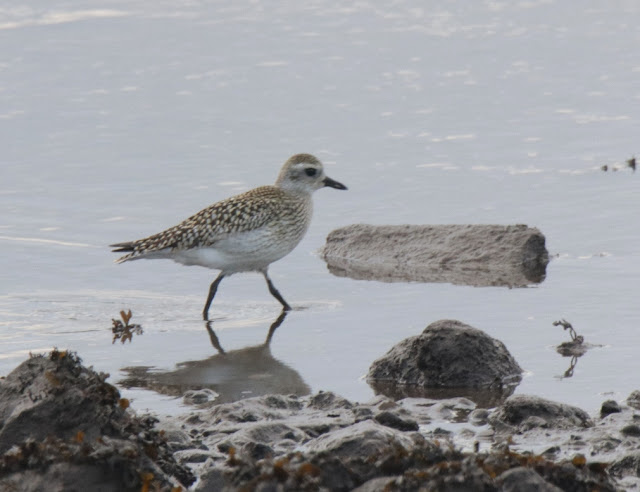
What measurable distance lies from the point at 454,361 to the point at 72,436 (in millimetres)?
3078

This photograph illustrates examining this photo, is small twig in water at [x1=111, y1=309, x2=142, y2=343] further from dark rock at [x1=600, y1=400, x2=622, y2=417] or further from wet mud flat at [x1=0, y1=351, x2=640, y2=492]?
dark rock at [x1=600, y1=400, x2=622, y2=417]

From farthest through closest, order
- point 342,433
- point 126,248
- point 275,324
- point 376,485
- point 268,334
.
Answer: point 126,248
point 275,324
point 268,334
point 342,433
point 376,485

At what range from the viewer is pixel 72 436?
537 cm

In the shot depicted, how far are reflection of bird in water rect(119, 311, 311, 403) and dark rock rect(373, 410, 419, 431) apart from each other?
4.75 ft

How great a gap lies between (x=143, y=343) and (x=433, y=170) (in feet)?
18.3

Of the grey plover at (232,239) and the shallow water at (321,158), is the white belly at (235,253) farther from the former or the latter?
the shallow water at (321,158)

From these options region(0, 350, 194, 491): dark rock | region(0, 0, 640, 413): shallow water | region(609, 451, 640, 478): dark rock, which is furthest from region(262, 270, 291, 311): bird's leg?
region(609, 451, 640, 478): dark rock

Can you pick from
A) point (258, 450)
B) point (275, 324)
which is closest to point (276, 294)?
point (275, 324)

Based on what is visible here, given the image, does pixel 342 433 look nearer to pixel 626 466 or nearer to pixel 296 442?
pixel 296 442

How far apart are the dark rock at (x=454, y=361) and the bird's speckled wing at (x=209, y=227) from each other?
9.76 feet

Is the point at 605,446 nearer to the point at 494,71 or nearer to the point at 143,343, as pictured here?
the point at 143,343

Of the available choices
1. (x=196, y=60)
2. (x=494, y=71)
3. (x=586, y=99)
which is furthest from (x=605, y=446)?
(x=196, y=60)

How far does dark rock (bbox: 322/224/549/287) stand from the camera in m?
11.1

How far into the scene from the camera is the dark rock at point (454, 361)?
25.6 feet
